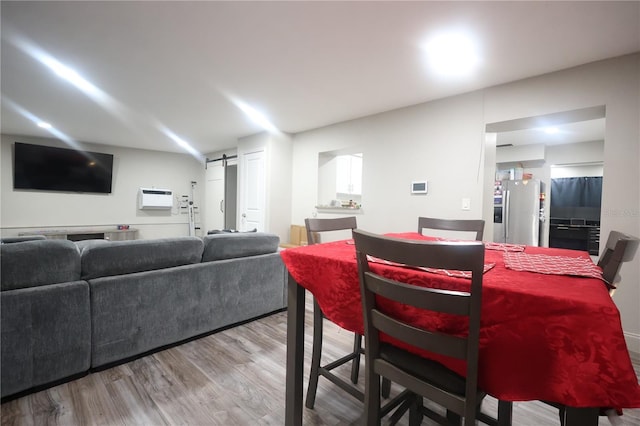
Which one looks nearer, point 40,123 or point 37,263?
point 37,263

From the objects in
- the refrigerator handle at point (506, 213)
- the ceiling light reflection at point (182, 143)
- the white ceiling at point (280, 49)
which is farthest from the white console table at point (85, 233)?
the refrigerator handle at point (506, 213)

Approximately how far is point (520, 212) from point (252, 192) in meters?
4.60

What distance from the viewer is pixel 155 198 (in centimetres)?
670

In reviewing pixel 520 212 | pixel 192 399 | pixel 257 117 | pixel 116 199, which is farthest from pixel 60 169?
pixel 520 212

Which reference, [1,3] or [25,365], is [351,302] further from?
[1,3]

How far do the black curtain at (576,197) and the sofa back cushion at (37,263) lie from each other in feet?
25.9

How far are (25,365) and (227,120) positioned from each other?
364 centimetres

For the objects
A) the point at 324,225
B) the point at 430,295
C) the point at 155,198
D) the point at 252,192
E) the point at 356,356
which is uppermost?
the point at 252,192

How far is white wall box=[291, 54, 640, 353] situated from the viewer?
235 centimetres

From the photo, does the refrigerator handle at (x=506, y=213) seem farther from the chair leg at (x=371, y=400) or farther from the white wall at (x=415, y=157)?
the chair leg at (x=371, y=400)

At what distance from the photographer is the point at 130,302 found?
1.95 meters

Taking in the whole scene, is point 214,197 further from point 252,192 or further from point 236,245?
point 236,245

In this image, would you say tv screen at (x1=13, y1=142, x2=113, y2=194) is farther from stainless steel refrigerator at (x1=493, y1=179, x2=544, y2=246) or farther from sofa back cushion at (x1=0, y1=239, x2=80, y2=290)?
stainless steel refrigerator at (x1=493, y1=179, x2=544, y2=246)

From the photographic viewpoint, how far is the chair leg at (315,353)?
4.95ft
